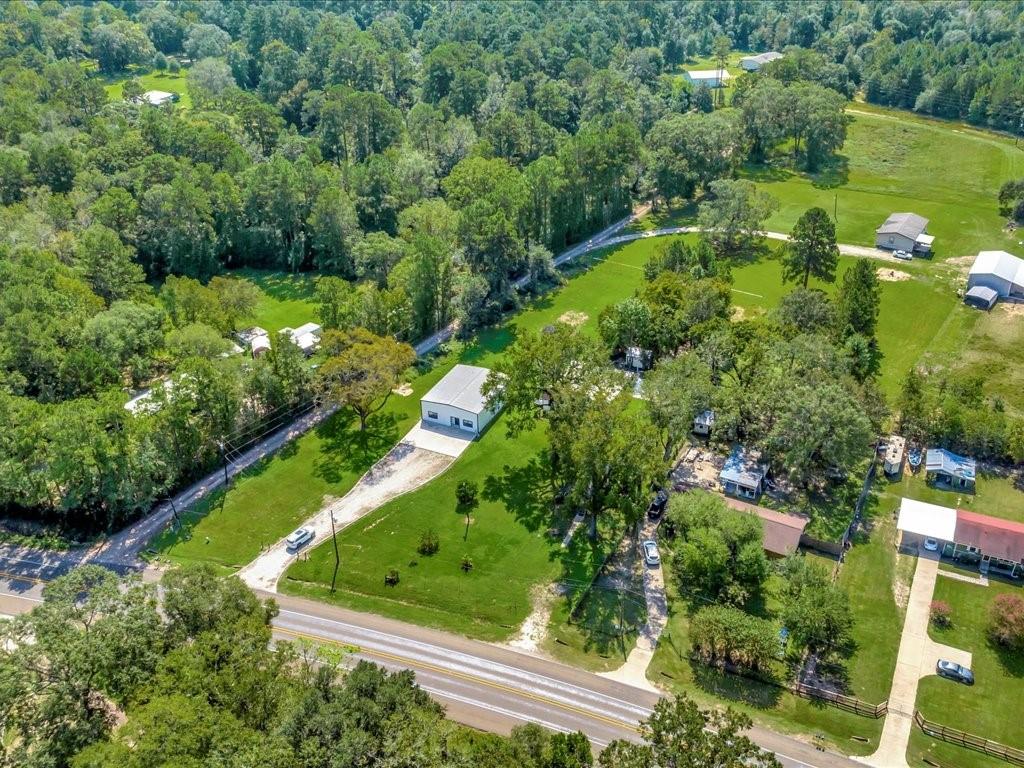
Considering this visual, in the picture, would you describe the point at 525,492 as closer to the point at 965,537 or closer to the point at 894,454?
the point at 894,454

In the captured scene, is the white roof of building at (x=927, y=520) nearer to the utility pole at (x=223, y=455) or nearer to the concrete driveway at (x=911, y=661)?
the concrete driveway at (x=911, y=661)

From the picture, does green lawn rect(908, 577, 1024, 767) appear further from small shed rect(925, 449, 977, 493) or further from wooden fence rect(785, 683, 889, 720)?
small shed rect(925, 449, 977, 493)

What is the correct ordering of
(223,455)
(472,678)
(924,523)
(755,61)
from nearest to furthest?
(472,678) < (924,523) < (223,455) < (755,61)

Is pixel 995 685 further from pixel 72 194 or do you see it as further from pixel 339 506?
pixel 72 194

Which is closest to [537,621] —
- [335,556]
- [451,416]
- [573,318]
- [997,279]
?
[335,556]

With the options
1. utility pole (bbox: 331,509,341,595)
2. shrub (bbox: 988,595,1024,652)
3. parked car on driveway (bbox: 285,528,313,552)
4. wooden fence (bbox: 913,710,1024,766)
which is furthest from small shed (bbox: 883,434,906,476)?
parked car on driveway (bbox: 285,528,313,552)

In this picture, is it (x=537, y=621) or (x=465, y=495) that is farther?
(x=465, y=495)
